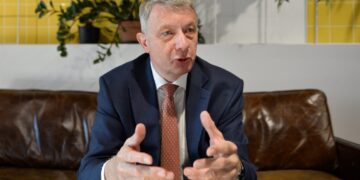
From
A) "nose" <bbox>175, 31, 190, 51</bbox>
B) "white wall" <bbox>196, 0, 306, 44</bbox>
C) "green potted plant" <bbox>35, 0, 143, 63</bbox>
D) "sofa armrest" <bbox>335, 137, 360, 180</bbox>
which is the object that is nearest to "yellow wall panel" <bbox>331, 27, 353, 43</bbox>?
"white wall" <bbox>196, 0, 306, 44</bbox>

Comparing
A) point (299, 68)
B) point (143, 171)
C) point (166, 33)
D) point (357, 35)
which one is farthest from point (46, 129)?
point (357, 35)

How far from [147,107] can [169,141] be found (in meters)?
0.13

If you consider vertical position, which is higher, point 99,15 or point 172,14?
point 99,15

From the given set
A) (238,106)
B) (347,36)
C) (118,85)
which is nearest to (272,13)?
(347,36)

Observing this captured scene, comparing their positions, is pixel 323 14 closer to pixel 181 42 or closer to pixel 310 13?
pixel 310 13

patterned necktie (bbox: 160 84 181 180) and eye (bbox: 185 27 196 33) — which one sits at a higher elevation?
eye (bbox: 185 27 196 33)

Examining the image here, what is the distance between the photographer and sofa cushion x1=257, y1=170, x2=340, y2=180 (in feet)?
6.45

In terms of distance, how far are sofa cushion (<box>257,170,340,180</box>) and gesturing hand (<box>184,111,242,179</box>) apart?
3.42 feet

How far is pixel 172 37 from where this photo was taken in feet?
3.89

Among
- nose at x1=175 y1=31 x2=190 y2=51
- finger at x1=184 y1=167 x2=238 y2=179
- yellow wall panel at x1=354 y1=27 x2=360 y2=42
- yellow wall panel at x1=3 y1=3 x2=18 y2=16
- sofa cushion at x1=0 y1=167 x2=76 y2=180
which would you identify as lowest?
sofa cushion at x1=0 y1=167 x2=76 y2=180

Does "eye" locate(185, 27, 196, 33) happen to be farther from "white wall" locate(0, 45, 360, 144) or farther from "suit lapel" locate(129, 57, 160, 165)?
"white wall" locate(0, 45, 360, 144)

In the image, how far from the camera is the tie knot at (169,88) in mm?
1302

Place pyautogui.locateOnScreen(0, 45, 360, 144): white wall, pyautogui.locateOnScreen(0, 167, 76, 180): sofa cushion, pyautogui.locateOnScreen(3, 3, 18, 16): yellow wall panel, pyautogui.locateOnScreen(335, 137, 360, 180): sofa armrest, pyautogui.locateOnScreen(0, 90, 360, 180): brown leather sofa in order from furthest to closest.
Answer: pyautogui.locateOnScreen(3, 3, 18, 16): yellow wall panel, pyautogui.locateOnScreen(0, 45, 360, 144): white wall, pyautogui.locateOnScreen(0, 90, 360, 180): brown leather sofa, pyautogui.locateOnScreen(0, 167, 76, 180): sofa cushion, pyautogui.locateOnScreen(335, 137, 360, 180): sofa armrest

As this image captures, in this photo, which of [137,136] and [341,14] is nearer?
[137,136]
